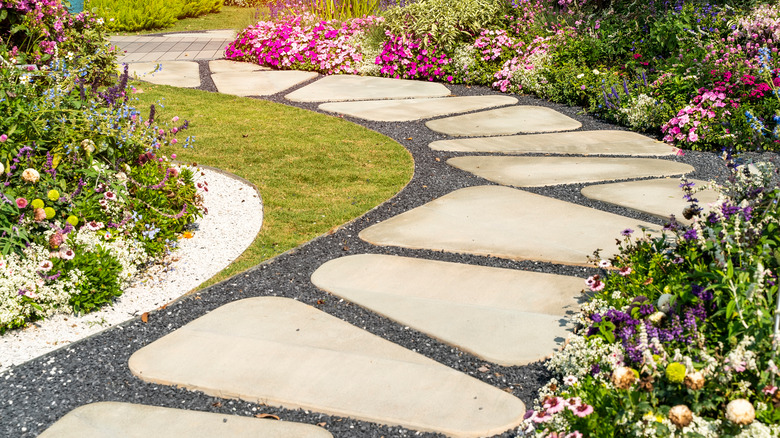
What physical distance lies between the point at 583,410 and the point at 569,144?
3.66m

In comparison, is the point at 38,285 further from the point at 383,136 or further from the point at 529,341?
the point at 383,136

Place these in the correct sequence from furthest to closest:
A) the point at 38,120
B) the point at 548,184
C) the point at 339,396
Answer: the point at 548,184 → the point at 38,120 → the point at 339,396

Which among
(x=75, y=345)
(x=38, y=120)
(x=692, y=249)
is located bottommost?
(x=75, y=345)

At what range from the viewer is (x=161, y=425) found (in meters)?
2.30

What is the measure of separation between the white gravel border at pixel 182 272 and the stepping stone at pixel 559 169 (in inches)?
60.0

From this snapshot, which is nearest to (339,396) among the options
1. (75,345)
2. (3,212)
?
(75,345)

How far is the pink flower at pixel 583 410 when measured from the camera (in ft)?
6.25

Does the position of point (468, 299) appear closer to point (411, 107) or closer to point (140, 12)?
point (411, 107)

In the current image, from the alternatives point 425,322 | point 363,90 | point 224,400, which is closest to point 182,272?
point 224,400

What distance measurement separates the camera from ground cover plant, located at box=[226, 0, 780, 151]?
5285 millimetres

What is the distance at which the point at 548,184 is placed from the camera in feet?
14.5

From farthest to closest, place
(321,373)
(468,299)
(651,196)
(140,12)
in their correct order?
(140,12), (651,196), (468,299), (321,373)

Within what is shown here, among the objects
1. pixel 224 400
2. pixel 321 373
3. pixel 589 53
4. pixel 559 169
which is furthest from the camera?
pixel 589 53

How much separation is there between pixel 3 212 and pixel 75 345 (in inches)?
31.3
